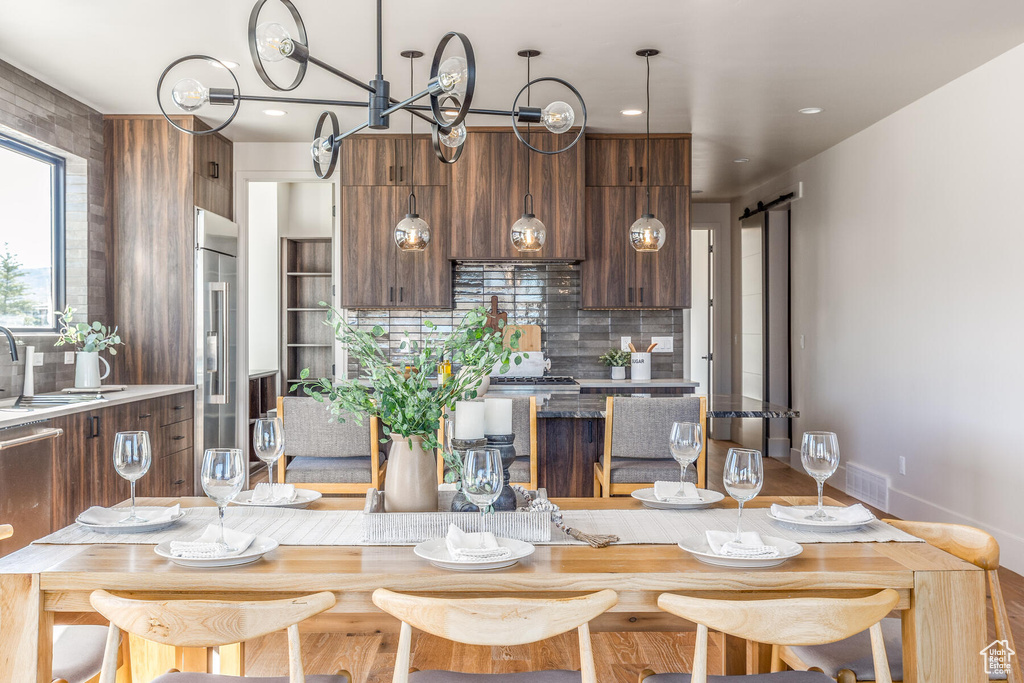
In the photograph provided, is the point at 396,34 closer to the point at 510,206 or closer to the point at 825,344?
the point at 510,206

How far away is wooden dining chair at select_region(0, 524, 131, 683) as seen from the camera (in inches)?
62.9

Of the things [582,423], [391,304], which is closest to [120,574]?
[582,423]

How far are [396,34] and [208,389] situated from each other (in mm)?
2735

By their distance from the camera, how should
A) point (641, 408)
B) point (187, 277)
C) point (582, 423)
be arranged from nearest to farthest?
point (641, 408) < point (582, 423) < point (187, 277)

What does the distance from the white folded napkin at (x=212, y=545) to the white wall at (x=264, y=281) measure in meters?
5.81

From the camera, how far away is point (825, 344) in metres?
6.16

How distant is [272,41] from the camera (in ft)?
5.97

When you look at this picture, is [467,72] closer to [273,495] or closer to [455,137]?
[455,137]

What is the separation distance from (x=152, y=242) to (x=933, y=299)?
487cm

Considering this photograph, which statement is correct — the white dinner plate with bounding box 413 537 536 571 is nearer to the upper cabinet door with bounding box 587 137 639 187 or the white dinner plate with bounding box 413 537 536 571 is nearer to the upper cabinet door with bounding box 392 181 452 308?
the upper cabinet door with bounding box 392 181 452 308

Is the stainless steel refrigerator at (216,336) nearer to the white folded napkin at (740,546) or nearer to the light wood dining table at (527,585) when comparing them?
the light wood dining table at (527,585)

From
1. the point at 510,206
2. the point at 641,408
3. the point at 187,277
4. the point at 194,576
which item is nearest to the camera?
the point at 194,576

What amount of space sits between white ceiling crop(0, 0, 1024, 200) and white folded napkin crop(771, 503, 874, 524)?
2.31m

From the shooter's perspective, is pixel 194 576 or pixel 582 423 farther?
pixel 582 423
